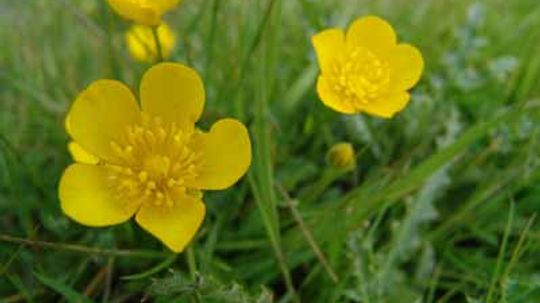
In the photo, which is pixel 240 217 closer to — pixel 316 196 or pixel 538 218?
pixel 316 196

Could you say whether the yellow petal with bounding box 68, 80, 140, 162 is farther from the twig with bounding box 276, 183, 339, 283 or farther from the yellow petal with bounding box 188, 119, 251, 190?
the twig with bounding box 276, 183, 339, 283

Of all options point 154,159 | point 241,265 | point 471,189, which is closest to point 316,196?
point 241,265

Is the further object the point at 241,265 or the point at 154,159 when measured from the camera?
the point at 241,265

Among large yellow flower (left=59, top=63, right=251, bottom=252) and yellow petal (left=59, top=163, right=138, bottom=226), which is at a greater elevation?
large yellow flower (left=59, top=63, right=251, bottom=252)

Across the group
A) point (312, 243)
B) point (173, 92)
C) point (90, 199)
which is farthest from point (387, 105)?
point (90, 199)

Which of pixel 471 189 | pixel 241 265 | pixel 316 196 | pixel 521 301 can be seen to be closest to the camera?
pixel 521 301

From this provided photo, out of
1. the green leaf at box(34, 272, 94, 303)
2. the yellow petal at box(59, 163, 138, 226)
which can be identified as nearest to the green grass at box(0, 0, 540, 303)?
the green leaf at box(34, 272, 94, 303)
